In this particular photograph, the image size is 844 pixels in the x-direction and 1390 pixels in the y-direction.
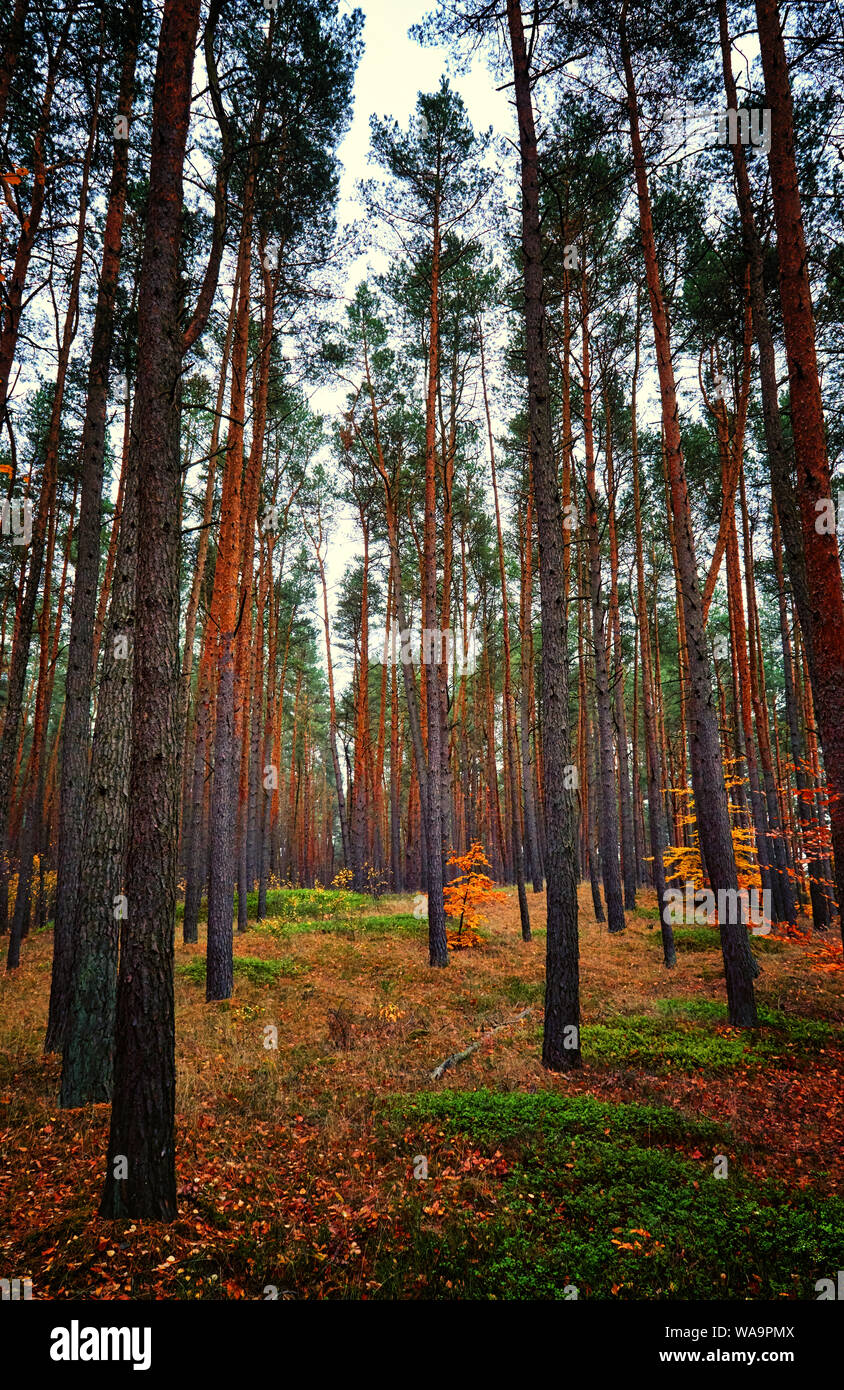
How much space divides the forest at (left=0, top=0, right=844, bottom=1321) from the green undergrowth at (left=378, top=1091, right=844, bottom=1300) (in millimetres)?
29

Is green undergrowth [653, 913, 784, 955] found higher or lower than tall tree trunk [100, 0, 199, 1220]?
lower

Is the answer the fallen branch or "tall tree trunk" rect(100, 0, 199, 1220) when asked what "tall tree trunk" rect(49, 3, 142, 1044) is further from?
the fallen branch

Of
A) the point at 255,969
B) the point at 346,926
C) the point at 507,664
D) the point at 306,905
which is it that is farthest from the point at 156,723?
the point at 306,905

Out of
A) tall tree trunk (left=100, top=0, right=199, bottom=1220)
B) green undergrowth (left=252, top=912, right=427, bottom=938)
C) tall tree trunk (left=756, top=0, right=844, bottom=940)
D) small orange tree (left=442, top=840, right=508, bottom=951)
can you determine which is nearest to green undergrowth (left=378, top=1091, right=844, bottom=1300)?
tall tree trunk (left=100, top=0, right=199, bottom=1220)

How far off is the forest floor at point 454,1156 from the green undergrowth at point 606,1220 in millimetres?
15

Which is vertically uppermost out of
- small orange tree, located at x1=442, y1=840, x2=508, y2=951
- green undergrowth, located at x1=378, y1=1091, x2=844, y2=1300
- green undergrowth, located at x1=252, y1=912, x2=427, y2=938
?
small orange tree, located at x1=442, y1=840, x2=508, y2=951

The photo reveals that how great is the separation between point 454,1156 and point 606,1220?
1414 millimetres

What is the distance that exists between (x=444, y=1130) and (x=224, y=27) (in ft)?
42.3

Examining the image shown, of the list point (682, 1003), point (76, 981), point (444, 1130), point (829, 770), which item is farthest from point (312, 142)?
point (682, 1003)

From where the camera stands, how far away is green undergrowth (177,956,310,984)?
1056 cm

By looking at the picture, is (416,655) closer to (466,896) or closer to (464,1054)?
(466,896)

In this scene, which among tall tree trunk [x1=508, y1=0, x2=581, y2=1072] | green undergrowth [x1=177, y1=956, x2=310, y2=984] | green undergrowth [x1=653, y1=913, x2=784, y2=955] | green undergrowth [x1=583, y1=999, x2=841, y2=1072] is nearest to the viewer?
tall tree trunk [x1=508, y1=0, x2=581, y2=1072]

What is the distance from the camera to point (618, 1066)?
6.75m
